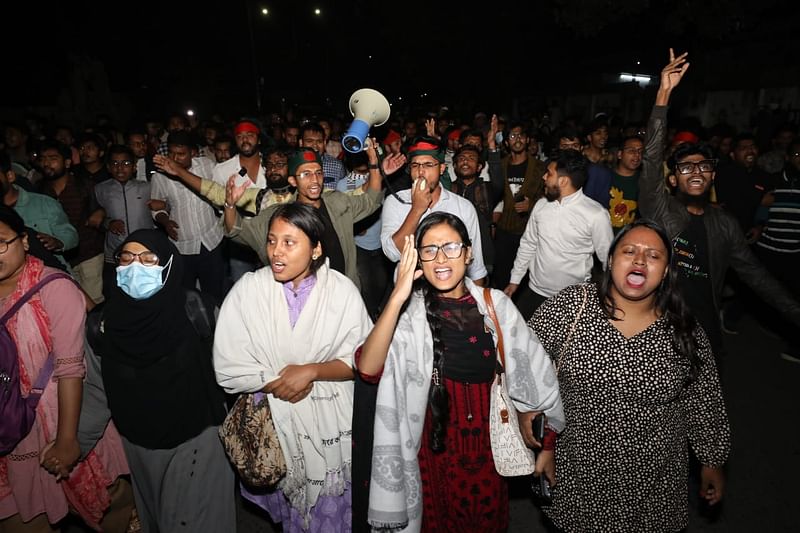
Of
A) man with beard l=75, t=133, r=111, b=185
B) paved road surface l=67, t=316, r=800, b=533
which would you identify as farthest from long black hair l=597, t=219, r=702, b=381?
man with beard l=75, t=133, r=111, b=185

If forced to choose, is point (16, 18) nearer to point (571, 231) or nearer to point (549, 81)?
point (549, 81)

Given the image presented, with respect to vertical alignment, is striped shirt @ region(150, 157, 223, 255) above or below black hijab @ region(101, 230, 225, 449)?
above

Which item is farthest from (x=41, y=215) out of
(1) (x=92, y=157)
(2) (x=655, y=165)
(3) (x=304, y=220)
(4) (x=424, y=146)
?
(2) (x=655, y=165)

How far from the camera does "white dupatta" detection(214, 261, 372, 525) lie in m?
2.66

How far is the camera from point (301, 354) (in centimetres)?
269

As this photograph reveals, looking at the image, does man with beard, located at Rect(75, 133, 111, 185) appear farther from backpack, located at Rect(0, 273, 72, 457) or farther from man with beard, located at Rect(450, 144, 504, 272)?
man with beard, located at Rect(450, 144, 504, 272)

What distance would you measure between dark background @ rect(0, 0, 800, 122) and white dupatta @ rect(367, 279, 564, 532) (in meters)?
15.3

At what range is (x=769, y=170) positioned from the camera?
7.04 m

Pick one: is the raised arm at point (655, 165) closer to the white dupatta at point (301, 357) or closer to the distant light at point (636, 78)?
the white dupatta at point (301, 357)

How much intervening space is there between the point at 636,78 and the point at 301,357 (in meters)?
21.0

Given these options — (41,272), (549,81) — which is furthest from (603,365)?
(549,81)

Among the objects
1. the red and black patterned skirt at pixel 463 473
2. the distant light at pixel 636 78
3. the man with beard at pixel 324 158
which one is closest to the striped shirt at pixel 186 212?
the man with beard at pixel 324 158

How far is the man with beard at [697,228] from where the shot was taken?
332 centimetres

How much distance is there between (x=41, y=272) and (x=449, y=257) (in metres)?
2.23
